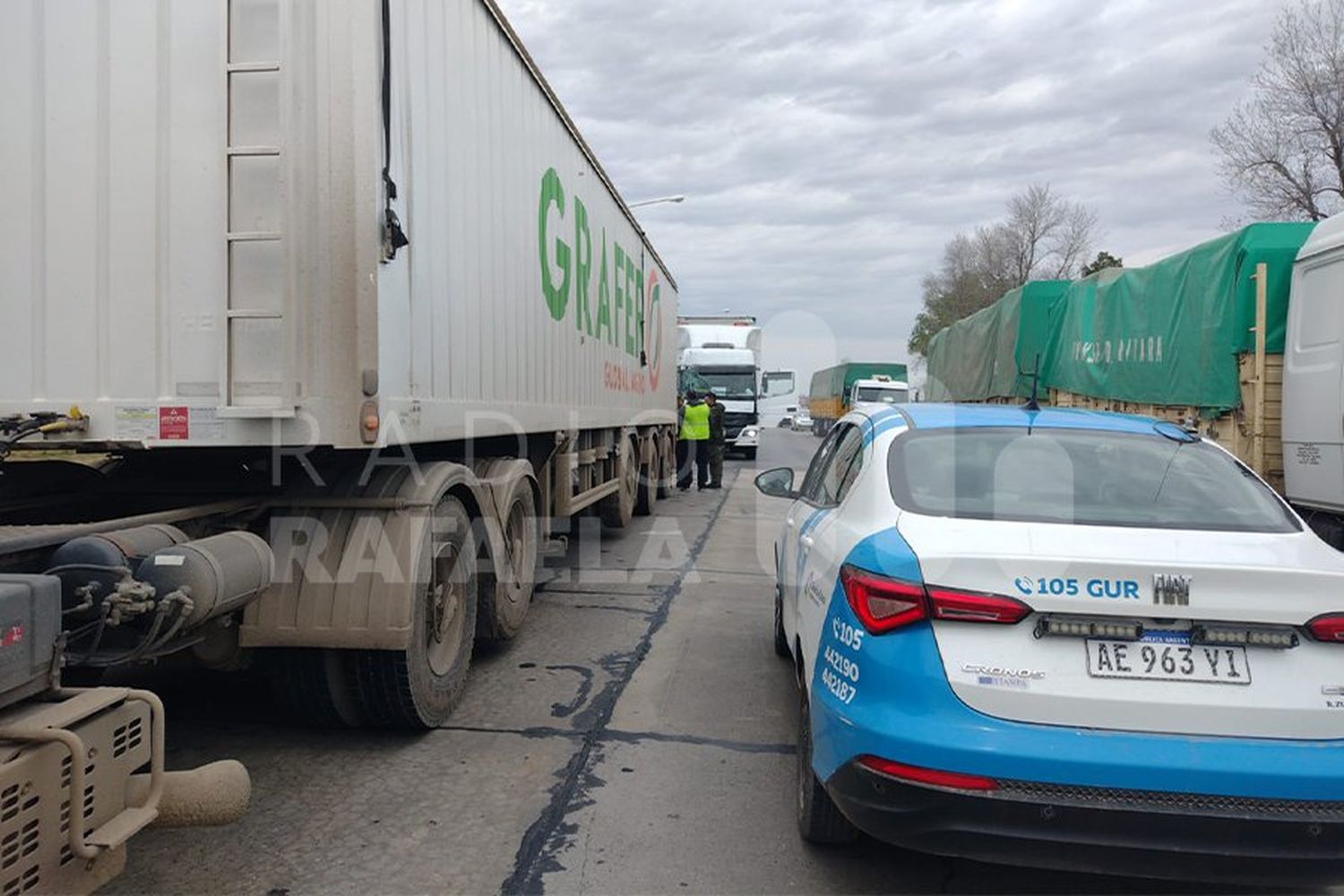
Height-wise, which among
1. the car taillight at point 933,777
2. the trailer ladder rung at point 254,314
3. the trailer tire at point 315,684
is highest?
the trailer ladder rung at point 254,314

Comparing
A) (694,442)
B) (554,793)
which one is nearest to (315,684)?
(554,793)

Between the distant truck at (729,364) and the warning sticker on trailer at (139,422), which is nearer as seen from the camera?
the warning sticker on trailer at (139,422)

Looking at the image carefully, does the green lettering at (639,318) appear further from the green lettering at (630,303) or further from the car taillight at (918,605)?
the car taillight at (918,605)

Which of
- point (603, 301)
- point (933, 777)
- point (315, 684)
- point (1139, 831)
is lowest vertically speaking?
point (315, 684)

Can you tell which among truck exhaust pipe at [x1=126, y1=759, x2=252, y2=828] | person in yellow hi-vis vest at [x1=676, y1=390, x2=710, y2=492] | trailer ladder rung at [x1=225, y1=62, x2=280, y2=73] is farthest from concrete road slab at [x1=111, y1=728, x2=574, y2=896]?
person in yellow hi-vis vest at [x1=676, y1=390, x2=710, y2=492]

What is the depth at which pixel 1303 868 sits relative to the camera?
2.72 meters

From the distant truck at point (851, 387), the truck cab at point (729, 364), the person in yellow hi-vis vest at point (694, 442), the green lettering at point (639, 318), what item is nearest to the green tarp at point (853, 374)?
the distant truck at point (851, 387)

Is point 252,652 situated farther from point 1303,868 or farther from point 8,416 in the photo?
point 1303,868

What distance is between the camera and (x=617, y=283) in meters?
10.9

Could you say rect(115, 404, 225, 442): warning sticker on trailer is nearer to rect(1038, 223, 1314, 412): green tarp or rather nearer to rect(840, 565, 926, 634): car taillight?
rect(840, 565, 926, 634): car taillight

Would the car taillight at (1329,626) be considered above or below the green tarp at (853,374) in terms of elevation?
below

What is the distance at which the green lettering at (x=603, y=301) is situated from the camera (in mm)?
9656

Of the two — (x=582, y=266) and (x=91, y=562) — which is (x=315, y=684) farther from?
(x=582, y=266)

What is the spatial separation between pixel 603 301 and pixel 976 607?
750 centimetres
